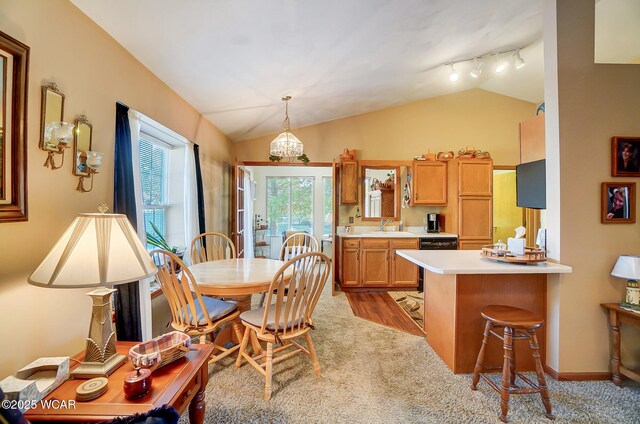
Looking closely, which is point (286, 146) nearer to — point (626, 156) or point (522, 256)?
point (522, 256)

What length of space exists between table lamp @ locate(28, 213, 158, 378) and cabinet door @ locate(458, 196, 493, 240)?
4453 mm

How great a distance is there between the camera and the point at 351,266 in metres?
4.42

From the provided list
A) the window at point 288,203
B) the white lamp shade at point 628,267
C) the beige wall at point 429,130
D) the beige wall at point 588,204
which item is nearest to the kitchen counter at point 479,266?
the beige wall at point 588,204

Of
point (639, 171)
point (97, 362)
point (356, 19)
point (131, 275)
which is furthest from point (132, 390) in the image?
point (639, 171)

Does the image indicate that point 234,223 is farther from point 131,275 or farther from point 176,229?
point 131,275

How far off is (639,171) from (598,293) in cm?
98

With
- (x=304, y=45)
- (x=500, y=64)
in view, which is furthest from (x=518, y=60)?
(x=304, y=45)

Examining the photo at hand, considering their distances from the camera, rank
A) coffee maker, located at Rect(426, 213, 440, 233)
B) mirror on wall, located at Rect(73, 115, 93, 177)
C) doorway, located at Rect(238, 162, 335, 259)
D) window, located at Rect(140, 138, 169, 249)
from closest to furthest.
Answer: mirror on wall, located at Rect(73, 115, 93, 177) < window, located at Rect(140, 138, 169, 249) < coffee maker, located at Rect(426, 213, 440, 233) < doorway, located at Rect(238, 162, 335, 259)

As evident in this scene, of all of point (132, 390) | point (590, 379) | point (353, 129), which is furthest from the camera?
point (353, 129)

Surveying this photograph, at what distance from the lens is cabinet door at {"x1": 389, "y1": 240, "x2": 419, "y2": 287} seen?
4.41 metres

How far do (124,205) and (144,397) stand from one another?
134 centimetres

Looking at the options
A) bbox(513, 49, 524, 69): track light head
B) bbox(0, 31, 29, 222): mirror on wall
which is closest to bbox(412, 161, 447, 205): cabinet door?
bbox(513, 49, 524, 69): track light head

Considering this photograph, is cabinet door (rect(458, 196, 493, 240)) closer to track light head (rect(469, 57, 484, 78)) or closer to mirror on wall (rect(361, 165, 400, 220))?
mirror on wall (rect(361, 165, 400, 220))

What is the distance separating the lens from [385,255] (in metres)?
4.42
